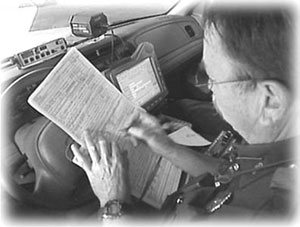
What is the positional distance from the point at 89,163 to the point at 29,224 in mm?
252

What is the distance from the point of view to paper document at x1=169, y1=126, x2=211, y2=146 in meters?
1.57

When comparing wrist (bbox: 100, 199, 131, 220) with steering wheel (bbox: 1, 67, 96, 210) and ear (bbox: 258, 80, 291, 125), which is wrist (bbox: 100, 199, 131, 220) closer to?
steering wheel (bbox: 1, 67, 96, 210)

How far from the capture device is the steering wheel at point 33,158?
135 centimetres

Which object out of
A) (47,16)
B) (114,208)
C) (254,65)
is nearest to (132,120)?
(114,208)

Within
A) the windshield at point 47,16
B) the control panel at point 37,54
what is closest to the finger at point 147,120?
the control panel at point 37,54

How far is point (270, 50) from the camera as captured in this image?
95 cm

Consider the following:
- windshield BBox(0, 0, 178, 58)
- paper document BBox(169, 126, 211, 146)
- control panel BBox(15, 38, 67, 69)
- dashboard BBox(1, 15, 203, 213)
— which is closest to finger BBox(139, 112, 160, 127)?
paper document BBox(169, 126, 211, 146)

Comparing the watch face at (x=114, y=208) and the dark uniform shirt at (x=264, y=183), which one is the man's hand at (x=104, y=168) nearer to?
the watch face at (x=114, y=208)

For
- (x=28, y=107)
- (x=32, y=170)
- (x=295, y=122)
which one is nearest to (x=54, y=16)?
(x=28, y=107)

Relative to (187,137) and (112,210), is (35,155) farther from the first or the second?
(187,137)

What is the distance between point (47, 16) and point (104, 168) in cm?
82

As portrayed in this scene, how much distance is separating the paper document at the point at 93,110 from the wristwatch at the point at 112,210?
12cm

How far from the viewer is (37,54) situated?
1.50 metres

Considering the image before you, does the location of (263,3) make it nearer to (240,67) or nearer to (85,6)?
(240,67)
